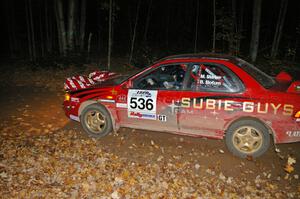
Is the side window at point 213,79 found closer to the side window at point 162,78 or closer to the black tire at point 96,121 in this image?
the side window at point 162,78

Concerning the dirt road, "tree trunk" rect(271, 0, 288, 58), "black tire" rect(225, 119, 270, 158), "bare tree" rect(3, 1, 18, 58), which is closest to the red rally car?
"black tire" rect(225, 119, 270, 158)

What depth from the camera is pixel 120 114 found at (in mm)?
5883

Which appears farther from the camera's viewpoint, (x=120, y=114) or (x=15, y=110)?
(x=15, y=110)

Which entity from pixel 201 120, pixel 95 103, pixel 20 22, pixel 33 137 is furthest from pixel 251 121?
pixel 20 22

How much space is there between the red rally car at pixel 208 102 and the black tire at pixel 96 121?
0.02 m

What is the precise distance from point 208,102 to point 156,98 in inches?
39.5

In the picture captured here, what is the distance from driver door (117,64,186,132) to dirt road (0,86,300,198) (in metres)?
0.56

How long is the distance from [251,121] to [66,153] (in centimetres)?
349

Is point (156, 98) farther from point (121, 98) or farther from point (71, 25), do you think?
point (71, 25)

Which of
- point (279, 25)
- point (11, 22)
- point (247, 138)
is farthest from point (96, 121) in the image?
point (11, 22)

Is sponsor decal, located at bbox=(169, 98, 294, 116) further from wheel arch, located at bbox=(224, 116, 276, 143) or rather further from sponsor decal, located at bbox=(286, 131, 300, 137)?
sponsor decal, located at bbox=(286, 131, 300, 137)

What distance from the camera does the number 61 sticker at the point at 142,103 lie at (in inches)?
217

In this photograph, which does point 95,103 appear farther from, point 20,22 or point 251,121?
point 20,22

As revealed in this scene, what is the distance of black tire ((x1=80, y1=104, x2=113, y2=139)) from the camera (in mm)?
6039
